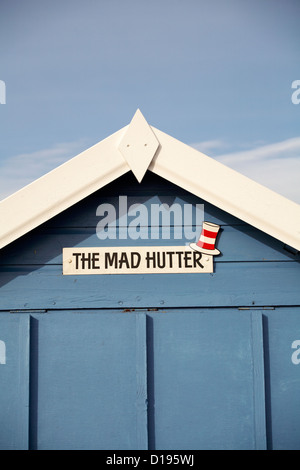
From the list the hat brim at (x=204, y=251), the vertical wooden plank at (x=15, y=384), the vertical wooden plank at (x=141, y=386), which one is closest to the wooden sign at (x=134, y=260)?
the hat brim at (x=204, y=251)

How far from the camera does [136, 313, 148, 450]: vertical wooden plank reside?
4223 millimetres

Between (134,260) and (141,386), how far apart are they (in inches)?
40.2

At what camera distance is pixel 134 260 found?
4320mm

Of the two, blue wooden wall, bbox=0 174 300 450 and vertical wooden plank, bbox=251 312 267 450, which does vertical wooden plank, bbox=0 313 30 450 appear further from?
vertical wooden plank, bbox=251 312 267 450

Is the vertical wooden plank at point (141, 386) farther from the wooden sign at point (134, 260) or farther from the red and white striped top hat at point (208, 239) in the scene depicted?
the red and white striped top hat at point (208, 239)

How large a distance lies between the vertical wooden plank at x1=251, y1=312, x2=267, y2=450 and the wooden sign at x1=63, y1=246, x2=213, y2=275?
0.67 metres

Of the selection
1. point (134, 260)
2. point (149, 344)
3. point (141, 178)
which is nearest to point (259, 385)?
point (149, 344)

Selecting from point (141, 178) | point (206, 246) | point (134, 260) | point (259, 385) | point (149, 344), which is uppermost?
point (141, 178)

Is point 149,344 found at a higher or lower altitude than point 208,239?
lower

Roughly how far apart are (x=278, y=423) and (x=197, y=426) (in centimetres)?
67

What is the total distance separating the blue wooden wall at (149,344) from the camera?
4.25 m

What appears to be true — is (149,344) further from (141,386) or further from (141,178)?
(141,178)

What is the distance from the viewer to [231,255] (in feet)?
14.3
